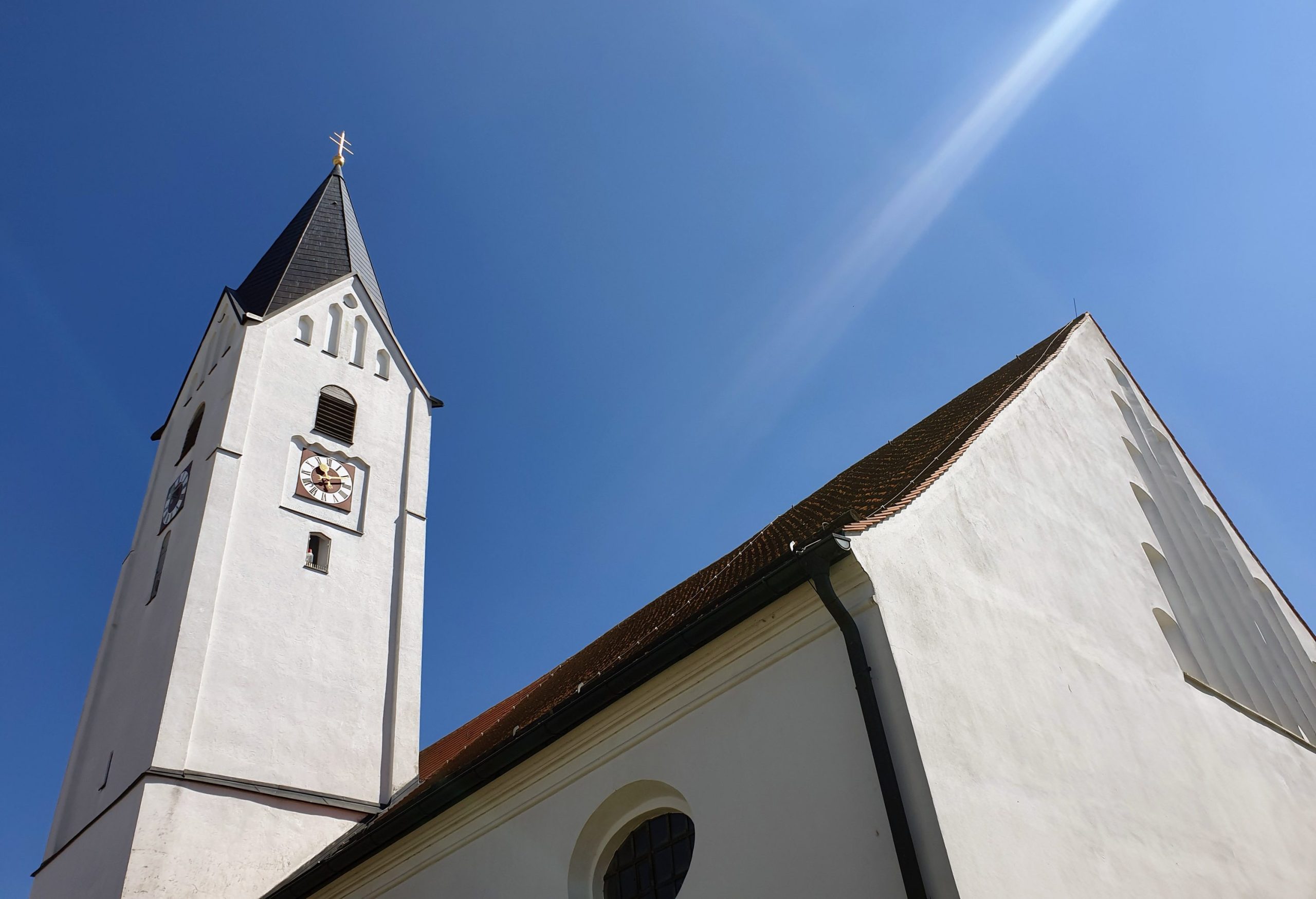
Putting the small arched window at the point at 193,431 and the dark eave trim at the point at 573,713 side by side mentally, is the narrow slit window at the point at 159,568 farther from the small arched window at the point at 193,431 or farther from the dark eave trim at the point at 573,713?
the dark eave trim at the point at 573,713

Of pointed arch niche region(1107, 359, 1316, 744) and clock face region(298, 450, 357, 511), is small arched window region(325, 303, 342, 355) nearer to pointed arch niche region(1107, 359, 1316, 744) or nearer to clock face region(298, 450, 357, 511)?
clock face region(298, 450, 357, 511)

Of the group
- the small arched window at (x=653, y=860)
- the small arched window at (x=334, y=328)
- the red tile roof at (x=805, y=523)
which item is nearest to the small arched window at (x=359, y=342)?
the small arched window at (x=334, y=328)

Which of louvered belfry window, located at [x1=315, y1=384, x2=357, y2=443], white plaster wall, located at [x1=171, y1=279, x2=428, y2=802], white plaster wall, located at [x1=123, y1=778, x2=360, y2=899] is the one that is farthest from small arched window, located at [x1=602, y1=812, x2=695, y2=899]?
louvered belfry window, located at [x1=315, y1=384, x2=357, y2=443]

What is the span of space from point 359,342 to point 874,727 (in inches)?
624

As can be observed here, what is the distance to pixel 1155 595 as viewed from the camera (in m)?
10.1

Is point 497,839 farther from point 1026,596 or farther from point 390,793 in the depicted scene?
point 390,793

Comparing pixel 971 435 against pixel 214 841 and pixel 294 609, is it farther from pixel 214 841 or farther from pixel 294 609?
pixel 294 609

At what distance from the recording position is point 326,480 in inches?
680

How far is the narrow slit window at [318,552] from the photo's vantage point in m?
16.1

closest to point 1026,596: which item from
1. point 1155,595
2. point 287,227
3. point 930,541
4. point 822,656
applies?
point 930,541

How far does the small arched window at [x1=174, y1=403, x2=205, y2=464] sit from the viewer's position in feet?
59.3

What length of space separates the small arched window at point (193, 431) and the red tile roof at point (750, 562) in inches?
275

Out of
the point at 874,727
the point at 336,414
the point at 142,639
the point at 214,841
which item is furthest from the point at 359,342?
the point at 874,727

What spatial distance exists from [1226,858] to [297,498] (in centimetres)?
1339
